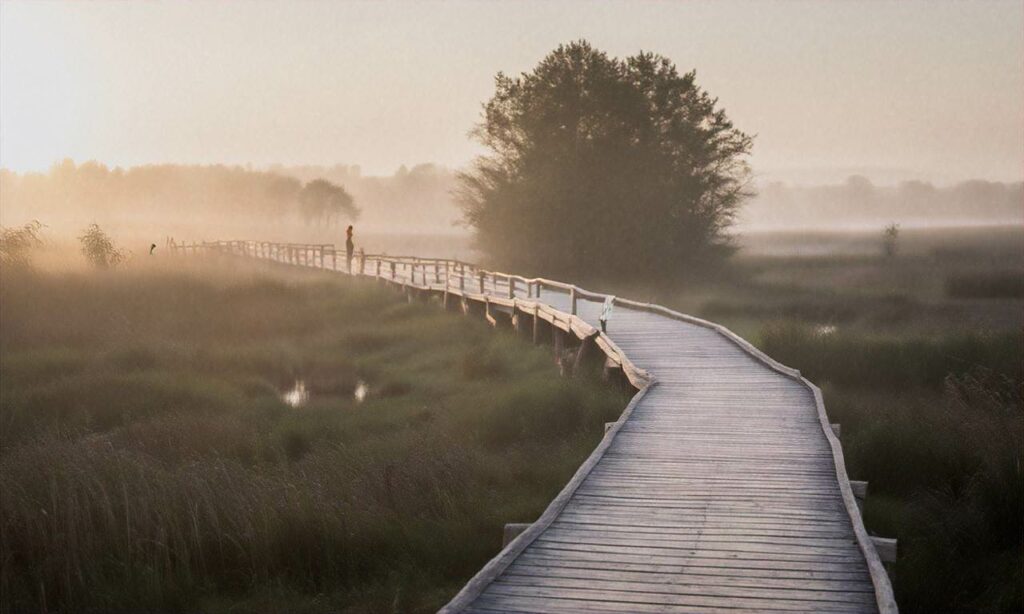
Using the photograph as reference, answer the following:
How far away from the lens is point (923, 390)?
16.5m

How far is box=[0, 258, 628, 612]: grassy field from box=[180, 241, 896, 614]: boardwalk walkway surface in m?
1.18

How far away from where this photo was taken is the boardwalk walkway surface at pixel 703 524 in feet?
19.5

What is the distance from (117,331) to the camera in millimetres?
21359

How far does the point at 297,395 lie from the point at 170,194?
136 metres

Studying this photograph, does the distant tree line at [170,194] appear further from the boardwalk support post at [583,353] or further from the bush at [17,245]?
the boardwalk support post at [583,353]

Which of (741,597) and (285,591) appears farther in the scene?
(285,591)

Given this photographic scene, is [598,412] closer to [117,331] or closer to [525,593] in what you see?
[525,593]

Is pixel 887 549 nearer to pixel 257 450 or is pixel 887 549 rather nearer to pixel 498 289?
pixel 257 450

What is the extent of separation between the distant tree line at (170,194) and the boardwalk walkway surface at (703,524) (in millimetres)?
99766

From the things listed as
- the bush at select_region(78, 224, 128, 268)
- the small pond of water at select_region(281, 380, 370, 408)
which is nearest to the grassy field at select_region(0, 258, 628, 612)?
the small pond of water at select_region(281, 380, 370, 408)

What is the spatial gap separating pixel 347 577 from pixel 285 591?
57cm

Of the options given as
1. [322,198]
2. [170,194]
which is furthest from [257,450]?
[170,194]

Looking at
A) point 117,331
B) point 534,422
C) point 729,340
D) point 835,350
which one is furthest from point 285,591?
point 117,331

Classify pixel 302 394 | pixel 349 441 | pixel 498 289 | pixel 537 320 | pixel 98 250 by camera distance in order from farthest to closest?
pixel 98 250 → pixel 498 289 → pixel 537 320 → pixel 302 394 → pixel 349 441
